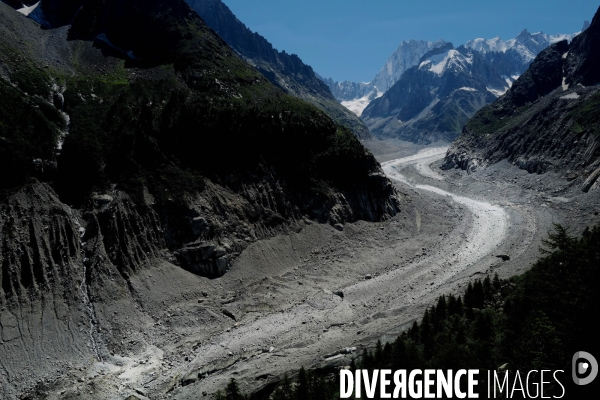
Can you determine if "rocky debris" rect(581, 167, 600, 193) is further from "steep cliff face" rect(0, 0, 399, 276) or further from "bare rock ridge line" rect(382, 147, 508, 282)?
"steep cliff face" rect(0, 0, 399, 276)

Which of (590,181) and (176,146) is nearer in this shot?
(176,146)

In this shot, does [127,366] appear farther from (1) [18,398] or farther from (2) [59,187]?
(2) [59,187]

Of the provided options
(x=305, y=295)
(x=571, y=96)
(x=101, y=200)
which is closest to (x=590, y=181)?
(x=571, y=96)

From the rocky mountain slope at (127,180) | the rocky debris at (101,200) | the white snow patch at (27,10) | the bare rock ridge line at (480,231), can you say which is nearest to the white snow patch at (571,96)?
the bare rock ridge line at (480,231)

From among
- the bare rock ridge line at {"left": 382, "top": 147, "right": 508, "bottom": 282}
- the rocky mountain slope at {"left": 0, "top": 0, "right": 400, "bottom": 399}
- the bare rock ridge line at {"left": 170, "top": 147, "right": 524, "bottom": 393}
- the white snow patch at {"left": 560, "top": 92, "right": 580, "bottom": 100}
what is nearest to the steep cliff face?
the rocky mountain slope at {"left": 0, "top": 0, "right": 400, "bottom": 399}

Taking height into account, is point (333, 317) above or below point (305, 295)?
below

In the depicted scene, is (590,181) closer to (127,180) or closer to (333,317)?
(333,317)
